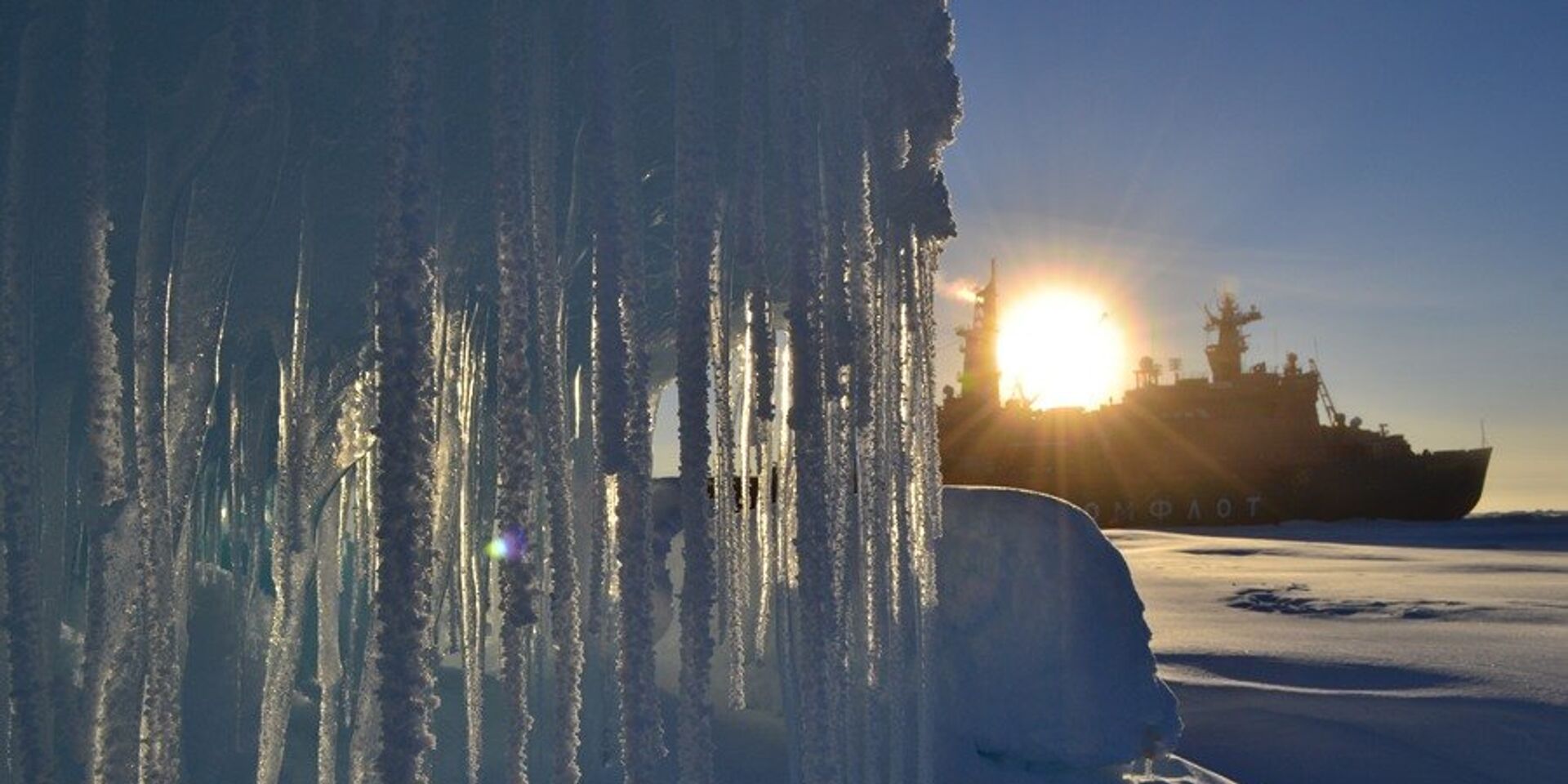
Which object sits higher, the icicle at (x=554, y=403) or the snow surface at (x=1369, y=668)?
the icicle at (x=554, y=403)

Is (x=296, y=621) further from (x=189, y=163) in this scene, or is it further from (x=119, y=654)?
(x=189, y=163)

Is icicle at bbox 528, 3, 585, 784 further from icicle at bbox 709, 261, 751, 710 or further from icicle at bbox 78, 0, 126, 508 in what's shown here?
icicle at bbox 78, 0, 126, 508

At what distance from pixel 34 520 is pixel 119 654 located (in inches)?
11.4

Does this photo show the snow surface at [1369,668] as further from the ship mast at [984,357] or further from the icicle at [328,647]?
the ship mast at [984,357]

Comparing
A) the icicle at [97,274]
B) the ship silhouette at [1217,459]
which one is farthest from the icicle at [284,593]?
the ship silhouette at [1217,459]

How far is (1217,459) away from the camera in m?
33.5

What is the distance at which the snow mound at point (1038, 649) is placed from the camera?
4.77 metres

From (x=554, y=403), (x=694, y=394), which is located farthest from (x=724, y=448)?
(x=554, y=403)

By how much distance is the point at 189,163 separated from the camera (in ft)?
6.91

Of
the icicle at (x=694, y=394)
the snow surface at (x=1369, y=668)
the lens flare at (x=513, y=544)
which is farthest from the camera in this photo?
the snow surface at (x=1369, y=668)

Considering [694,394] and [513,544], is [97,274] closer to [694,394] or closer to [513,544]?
[513,544]

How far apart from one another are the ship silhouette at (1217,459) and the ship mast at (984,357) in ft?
4.67

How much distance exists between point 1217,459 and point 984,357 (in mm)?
8436

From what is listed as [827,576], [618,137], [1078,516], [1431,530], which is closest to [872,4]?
[618,137]
